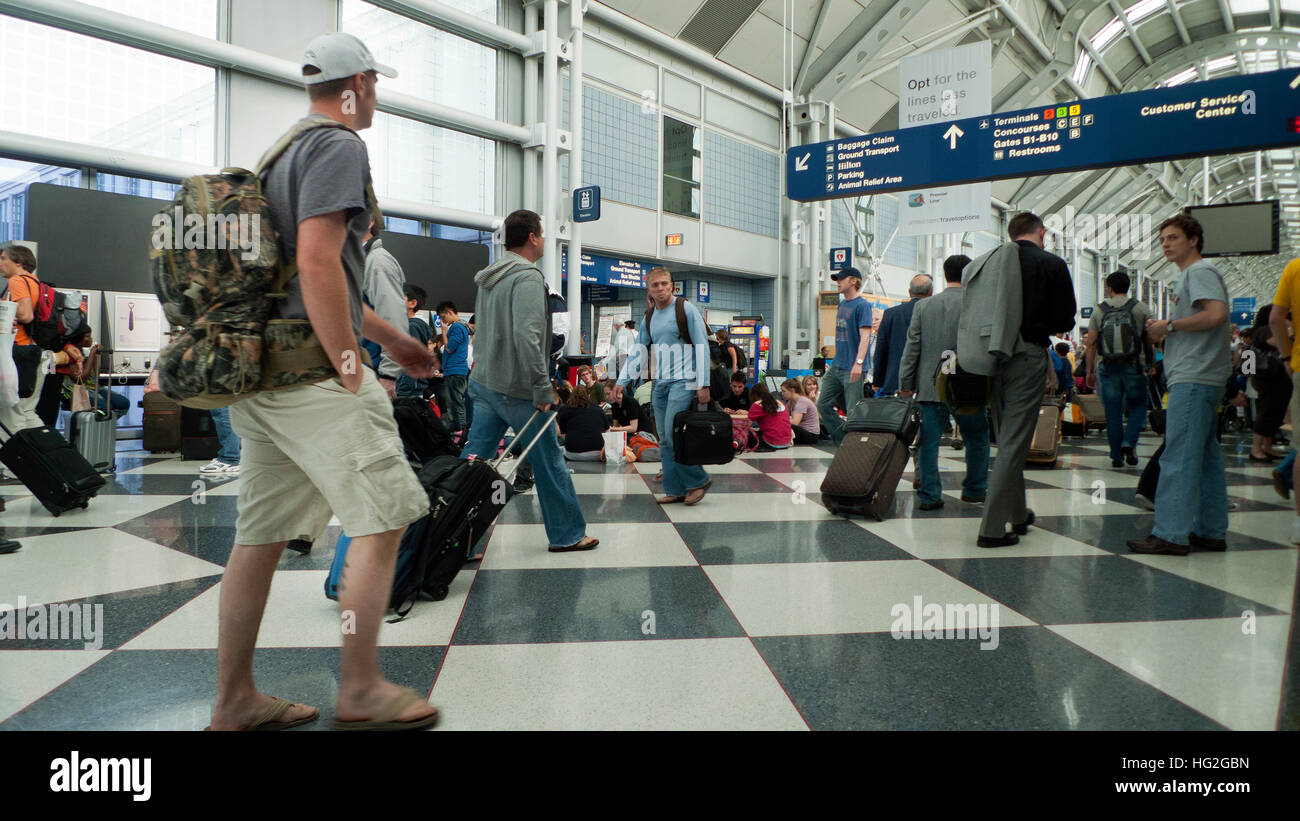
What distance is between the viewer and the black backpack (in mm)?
6531

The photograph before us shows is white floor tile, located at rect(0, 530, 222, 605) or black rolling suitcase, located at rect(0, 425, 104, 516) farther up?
black rolling suitcase, located at rect(0, 425, 104, 516)

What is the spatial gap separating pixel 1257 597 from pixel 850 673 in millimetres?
2002

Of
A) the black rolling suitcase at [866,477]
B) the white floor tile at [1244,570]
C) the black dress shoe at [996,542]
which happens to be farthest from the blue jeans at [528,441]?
the white floor tile at [1244,570]

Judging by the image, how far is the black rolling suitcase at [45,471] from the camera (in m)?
4.41

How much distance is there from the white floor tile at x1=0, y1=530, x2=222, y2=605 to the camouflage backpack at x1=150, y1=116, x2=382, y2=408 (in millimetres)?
1736

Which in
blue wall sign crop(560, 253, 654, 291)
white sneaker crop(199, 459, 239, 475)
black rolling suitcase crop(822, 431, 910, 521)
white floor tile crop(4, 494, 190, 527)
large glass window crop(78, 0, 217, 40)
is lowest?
white floor tile crop(4, 494, 190, 527)

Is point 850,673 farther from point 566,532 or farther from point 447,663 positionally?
point 566,532

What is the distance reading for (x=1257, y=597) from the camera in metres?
3.02

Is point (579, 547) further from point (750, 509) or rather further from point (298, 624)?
point (750, 509)

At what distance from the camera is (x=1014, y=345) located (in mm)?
3936

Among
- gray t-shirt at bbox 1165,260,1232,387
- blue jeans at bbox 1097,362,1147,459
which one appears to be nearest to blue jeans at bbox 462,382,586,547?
gray t-shirt at bbox 1165,260,1232,387

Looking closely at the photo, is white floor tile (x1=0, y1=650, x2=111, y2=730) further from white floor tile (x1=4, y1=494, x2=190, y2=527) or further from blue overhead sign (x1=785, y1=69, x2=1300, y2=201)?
blue overhead sign (x1=785, y1=69, x2=1300, y2=201)
